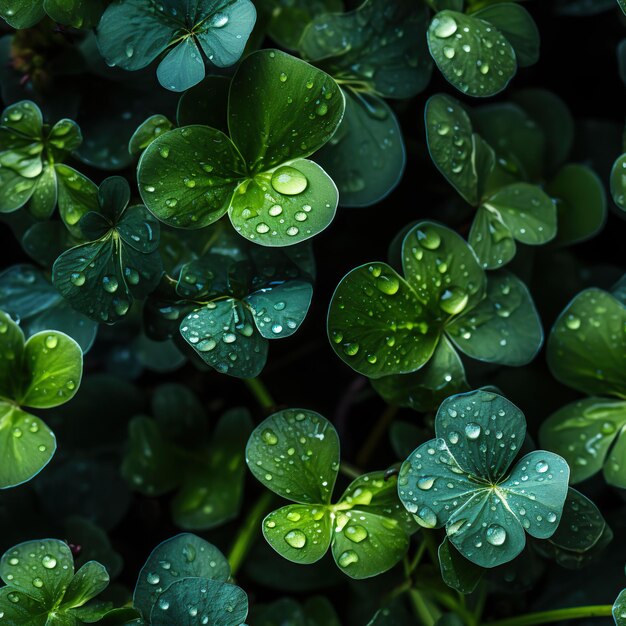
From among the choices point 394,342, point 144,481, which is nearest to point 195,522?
point 144,481

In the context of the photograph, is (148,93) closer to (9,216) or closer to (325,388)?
(9,216)

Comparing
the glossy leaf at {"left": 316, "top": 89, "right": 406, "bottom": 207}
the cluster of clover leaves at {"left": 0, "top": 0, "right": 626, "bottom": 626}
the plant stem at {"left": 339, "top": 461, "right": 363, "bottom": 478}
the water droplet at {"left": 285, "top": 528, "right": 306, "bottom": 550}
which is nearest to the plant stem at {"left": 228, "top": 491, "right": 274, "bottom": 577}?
the cluster of clover leaves at {"left": 0, "top": 0, "right": 626, "bottom": 626}

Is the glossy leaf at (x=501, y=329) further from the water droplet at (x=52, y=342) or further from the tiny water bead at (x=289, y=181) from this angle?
the water droplet at (x=52, y=342)

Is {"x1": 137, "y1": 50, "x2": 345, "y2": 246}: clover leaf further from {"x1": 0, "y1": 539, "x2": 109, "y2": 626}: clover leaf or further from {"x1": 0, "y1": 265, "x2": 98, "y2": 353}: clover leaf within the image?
{"x1": 0, "y1": 539, "x2": 109, "y2": 626}: clover leaf

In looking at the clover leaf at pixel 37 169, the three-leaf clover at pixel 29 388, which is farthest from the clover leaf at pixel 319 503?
the clover leaf at pixel 37 169

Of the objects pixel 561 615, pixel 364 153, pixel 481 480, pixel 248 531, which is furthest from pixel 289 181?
pixel 561 615
